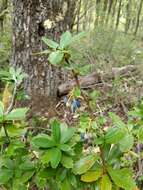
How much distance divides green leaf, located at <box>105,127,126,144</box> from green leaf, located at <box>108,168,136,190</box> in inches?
4.2

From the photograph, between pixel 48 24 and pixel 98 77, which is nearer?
pixel 48 24

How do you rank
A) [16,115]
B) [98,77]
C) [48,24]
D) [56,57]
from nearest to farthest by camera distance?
[56,57] < [16,115] < [48,24] < [98,77]

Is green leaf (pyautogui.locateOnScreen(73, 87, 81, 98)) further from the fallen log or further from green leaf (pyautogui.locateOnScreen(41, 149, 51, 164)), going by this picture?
the fallen log

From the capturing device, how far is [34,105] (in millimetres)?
4309

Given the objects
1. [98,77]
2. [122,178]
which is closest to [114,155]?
[122,178]

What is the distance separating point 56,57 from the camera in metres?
1.11

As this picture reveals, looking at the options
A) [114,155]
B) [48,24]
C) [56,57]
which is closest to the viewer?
[56,57]

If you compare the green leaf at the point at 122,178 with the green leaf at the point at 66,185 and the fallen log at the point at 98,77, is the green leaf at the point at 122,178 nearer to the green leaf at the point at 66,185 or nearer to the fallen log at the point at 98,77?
the green leaf at the point at 66,185

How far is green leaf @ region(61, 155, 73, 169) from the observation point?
3.98 ft

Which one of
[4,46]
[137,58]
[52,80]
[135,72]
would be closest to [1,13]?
[4,46]

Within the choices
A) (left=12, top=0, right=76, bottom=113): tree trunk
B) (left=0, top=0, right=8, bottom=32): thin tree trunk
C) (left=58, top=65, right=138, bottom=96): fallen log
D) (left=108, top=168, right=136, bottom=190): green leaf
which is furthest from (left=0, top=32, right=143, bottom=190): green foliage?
(left=0, top=0, right=8, bottom=32): thin tree trunk

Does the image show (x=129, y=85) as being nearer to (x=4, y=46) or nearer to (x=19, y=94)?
(x=4, y=46)

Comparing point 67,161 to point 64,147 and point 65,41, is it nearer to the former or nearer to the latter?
point 64,147

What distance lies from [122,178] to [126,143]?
11 cm
